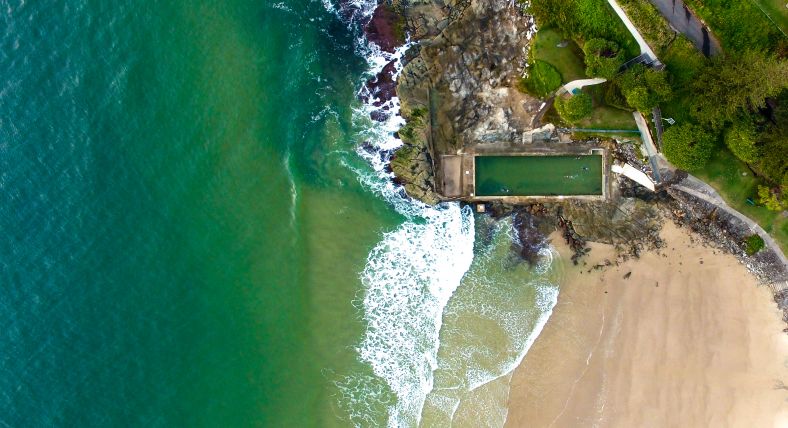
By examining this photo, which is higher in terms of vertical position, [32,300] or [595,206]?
[595,206]

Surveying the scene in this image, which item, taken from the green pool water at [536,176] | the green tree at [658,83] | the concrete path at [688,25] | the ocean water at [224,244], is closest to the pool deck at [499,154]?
the green pool water at [536,176]

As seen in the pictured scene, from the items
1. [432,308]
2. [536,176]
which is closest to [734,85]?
[536,176]

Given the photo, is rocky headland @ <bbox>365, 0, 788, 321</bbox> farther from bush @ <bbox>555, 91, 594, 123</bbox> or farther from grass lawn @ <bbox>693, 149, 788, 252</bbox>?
bush @ <bbox>555, 91, 594, 123</bbox>

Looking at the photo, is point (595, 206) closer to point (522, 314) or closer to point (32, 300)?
point (522, 314)

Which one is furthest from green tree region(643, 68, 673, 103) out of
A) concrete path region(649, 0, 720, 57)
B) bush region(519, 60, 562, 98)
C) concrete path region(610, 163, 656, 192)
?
bush region(519, 60, 562, 98)

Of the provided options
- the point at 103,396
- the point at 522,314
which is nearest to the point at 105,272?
the point at 103,396

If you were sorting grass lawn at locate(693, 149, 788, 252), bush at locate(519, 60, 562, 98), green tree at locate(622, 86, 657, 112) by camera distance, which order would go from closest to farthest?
green tree at locate(622, 86, 657, 112) < grass lawn at locate(693, 149, 788, 252) < bush at locate(519, 60, 562, 98)

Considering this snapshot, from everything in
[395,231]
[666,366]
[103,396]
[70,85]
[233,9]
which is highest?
[233,9]
